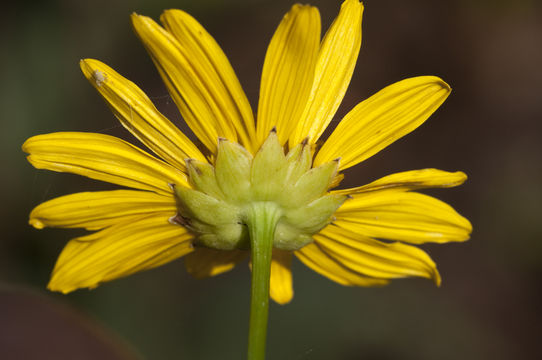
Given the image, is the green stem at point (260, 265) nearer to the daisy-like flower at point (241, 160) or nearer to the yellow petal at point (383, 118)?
the daisy-like flower at point (241, 160)

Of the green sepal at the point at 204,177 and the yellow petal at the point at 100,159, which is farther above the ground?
the yellow petal at the point at 100,159

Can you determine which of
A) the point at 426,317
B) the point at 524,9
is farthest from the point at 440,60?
the point at 426,317

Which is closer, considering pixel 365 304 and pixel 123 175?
pixel 123 175

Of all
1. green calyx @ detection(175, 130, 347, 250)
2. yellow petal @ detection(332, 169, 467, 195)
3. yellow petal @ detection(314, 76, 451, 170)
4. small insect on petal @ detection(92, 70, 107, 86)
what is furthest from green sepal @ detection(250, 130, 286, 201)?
small insect on petal @ detection(92, 70, 107, 86)

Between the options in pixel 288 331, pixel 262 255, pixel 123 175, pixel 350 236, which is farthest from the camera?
pixel 288 331

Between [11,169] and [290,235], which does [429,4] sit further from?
[290,235]

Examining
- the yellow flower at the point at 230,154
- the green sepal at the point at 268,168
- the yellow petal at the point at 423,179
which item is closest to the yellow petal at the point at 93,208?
the yellow flower at the point at 230,154

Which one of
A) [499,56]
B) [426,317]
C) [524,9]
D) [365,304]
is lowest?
[426,317]
